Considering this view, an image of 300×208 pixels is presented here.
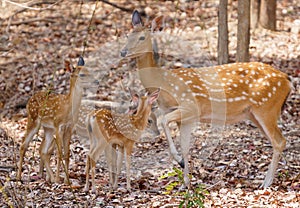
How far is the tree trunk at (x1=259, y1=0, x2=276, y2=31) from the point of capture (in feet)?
39.3

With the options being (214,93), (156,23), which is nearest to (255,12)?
(156,23)

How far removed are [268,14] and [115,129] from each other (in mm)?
5788

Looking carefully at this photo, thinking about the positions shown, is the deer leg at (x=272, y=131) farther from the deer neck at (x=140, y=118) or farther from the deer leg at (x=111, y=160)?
the deer leg at (x=111, y=160)

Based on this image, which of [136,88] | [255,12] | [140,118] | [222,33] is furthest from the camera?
[255,12]

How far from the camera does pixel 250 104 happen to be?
25.0 feet

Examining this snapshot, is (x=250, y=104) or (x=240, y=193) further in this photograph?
(x=250, y=104)

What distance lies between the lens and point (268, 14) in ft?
39.6

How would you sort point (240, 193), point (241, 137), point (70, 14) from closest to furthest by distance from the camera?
1. point (240, 193)
2. point (241, 137)
3. point (70, 14)

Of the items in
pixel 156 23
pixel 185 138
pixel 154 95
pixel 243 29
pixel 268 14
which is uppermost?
pixel 156 23

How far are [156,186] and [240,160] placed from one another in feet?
4.40

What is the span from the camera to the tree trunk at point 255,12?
12.0 m

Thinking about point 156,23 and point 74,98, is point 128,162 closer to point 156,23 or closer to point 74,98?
point 74,98

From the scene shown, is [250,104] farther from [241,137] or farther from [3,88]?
[3,88]

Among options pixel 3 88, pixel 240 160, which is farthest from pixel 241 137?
pixel 3 88
